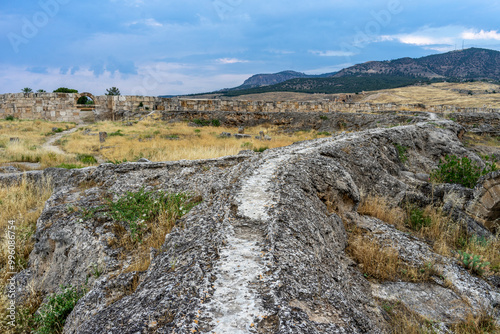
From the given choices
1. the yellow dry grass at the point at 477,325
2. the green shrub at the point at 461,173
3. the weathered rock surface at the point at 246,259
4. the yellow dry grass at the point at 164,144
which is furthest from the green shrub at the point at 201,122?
the yellow dry grass at the point at 477,325

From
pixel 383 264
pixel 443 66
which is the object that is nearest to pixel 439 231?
pixel 383 264

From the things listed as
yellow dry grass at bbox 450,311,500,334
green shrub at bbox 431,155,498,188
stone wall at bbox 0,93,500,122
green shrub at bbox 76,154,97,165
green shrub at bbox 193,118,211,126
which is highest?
stone wall at bbox 0,93,500,122

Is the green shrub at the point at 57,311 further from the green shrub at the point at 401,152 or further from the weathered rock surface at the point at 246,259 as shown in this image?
the green shrub at the point at 401,152

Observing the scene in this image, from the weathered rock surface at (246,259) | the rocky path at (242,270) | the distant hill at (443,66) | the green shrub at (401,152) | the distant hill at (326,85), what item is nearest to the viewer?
the rocky path at (242,270)

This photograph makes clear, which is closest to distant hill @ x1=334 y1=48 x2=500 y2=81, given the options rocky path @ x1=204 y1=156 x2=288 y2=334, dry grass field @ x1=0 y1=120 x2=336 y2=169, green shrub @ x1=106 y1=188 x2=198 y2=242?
dry grass field @ x1=0 y1=120 x2=336 y2=169

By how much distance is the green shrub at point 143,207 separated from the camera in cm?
433

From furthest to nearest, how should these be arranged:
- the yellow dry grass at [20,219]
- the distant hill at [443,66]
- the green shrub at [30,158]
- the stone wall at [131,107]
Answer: the distant hill at [443,66]
the stone wall at [131,107]
the green shrub at [30,158]
the yellow dry grass at [20,219]

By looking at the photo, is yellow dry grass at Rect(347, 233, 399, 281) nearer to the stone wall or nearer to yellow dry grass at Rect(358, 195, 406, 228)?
yellow dry grass at Rect(358, 195, 406, 228)

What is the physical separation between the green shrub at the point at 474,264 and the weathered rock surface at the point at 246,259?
16 centimetres

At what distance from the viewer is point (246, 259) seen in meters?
2.73

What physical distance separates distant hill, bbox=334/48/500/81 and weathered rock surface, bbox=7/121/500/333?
15290cm

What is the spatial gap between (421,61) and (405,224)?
19481cm

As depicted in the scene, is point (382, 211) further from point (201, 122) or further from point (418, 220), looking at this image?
point (201, 122)

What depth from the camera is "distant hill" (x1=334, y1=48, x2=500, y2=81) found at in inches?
5605
